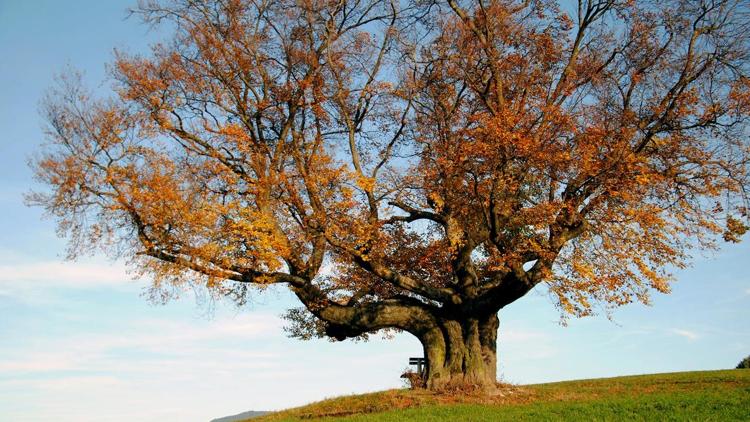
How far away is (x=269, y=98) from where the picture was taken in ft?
81.6

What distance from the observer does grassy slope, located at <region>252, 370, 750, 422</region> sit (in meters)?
17.6

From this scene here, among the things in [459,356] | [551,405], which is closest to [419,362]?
[459,356]

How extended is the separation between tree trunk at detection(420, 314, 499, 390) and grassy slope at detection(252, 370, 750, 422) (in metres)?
0.88

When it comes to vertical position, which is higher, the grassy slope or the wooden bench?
the wooden bench

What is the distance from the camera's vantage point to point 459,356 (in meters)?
24.2

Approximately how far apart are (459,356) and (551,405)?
4858mm

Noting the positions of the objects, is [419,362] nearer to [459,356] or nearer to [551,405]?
[459,356]

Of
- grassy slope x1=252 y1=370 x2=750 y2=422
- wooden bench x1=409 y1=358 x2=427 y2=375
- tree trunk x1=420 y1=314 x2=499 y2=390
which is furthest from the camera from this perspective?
wooden bench x1=409 y1=358 x2=427 y2=375

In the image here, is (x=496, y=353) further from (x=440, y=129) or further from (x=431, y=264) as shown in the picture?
(x=440, y=129)

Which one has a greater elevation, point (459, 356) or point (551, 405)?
point (459, 356)

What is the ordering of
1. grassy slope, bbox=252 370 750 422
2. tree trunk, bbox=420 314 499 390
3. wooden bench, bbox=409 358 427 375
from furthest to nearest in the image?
wooden bench, bbox=409 358 427 375 < tree trunk, bbox=420 314 499 390 < grassy slope, bbox=252 370 750 422

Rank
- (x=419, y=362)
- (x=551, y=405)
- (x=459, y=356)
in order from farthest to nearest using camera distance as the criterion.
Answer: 1. (x=419, y=362)
2. (x=459, y=356)
3. (x=551, y=405)

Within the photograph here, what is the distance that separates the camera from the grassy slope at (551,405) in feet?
57.7

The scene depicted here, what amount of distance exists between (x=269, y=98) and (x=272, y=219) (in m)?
5.66
